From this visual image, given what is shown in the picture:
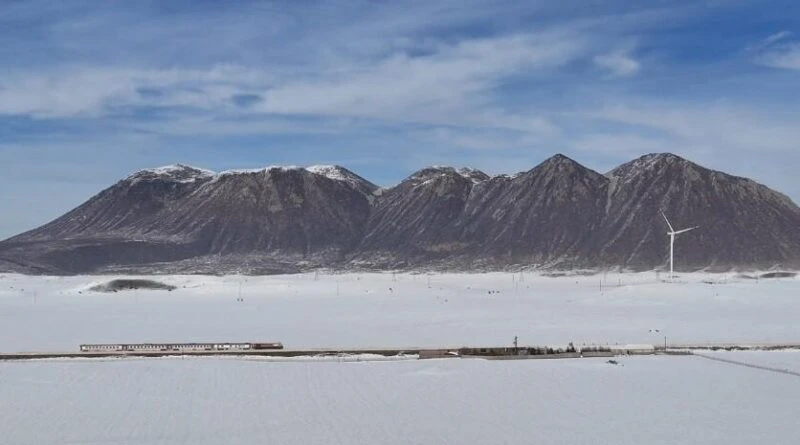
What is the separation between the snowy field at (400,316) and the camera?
173 feet

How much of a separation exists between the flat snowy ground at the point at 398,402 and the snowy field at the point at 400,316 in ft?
29.3

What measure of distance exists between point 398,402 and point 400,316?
35.8 meters

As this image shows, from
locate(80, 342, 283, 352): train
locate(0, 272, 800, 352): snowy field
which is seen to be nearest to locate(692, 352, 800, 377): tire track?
locate(0, 272, 800, 352): snowy field

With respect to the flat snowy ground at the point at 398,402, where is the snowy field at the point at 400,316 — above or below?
above

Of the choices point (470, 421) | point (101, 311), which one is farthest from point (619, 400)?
point (101, 311)

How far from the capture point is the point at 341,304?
8106 cm

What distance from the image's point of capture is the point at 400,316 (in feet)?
220

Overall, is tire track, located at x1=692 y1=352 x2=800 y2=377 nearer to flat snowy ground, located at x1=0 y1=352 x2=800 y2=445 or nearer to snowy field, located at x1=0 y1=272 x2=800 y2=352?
flat snowy ground, located at x1=0 y1=352 x2=800 y2=445

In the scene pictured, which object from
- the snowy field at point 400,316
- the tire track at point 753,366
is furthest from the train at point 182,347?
the tire track at point 753,366

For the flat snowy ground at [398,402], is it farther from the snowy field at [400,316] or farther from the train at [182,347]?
the snowy field at [400,316]

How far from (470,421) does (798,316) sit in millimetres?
45603

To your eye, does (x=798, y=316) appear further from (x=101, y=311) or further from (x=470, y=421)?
(x=101, y=311)

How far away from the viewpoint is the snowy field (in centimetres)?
5266

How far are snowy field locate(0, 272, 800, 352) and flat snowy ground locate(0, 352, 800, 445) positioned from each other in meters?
8.94
